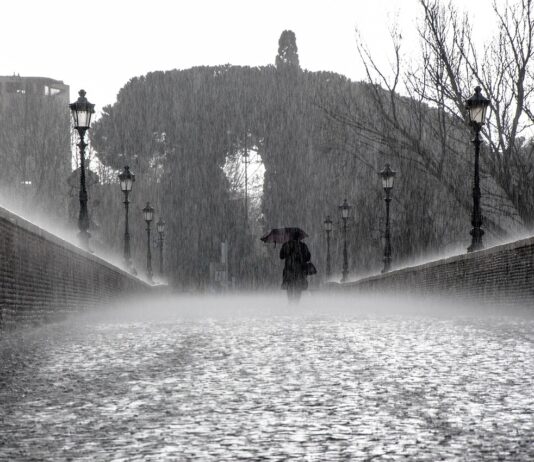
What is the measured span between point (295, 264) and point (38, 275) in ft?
36.1

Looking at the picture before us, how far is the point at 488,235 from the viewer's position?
126 ft

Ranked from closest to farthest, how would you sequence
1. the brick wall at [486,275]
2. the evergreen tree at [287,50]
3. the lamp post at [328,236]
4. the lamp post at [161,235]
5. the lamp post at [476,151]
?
the brick wall at [486,275] < the lamp post at [476,151] < the lamp post at [328,236] < the lamp post at [161,235] < the evergreen tree at [287,50]

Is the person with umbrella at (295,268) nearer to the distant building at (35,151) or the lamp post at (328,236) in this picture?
the distant building at (35,151)

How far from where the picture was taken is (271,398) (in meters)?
5.62

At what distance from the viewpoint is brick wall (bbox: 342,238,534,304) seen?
15141 millimetres

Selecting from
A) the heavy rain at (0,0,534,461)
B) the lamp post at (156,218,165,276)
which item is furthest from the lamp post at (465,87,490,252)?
the lamp post at (156,218,165,276)

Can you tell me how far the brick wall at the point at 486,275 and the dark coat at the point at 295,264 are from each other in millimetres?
2747

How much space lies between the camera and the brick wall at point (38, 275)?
11.2 metres

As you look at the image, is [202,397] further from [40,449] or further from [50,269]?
[50,269]

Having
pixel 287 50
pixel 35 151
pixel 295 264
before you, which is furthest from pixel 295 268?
pixel 287 50

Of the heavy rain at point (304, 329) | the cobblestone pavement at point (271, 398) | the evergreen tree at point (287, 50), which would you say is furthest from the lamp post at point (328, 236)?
the cobblestone pavement at point (271, 398)

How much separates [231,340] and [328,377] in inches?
142

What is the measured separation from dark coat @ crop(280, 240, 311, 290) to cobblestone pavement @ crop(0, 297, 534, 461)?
42.5 feet

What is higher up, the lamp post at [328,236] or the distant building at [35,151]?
the distant building at [35,151]
